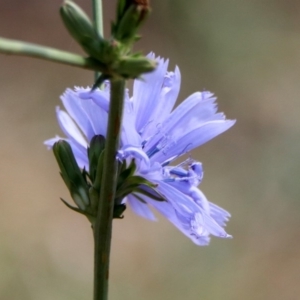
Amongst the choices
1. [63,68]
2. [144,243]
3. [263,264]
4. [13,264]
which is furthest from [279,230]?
[63,68]

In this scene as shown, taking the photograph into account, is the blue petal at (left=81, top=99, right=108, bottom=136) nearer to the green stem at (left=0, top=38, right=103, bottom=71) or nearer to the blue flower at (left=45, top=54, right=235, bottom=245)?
the blue flower at (left=45, top=54, right=235, bottom=245)

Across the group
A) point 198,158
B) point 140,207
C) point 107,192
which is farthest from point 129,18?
point 198,158

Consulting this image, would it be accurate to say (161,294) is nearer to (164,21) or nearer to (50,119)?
(50,119)

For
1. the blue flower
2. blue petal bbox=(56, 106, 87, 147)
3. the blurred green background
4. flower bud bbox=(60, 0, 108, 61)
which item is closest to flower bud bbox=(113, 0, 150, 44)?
flower bud bbox=(60, 0, 108, 61)

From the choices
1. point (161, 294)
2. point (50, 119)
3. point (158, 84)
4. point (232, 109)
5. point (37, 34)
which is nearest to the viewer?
point (158, 84)

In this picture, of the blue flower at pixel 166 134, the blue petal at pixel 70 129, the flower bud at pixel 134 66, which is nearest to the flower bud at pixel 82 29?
the flower bud at pixel 134 66

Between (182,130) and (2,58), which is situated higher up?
(2,58)

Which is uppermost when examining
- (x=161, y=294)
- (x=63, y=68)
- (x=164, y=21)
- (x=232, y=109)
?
(x=164, y=21)
